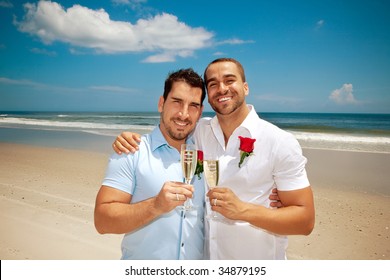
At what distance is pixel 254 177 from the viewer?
8.28 feet

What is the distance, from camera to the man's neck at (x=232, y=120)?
9.09 feet

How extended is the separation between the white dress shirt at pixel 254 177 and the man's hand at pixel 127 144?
0.60 meters

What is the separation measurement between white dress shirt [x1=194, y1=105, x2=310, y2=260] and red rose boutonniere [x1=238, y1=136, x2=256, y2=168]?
0.05 m

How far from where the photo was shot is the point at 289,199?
2.47 metres

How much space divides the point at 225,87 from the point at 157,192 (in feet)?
3.63

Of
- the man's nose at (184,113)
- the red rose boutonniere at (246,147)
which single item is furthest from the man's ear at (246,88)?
the man's nose at (184,113)

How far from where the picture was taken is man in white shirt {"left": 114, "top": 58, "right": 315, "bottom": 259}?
2291 millimetres

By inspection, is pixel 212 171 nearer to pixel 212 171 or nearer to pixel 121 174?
pixel 212 171

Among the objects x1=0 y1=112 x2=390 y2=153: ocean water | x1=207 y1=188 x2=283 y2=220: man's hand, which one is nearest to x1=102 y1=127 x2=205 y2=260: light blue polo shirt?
x1=207 y1=188 x2=283 y2=220: man's hand

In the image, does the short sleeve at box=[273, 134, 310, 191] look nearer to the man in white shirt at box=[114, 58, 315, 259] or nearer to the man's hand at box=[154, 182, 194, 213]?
the man in white shirt at box=[114, 58, 315, 259]

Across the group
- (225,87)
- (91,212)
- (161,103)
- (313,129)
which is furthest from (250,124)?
(313,129)

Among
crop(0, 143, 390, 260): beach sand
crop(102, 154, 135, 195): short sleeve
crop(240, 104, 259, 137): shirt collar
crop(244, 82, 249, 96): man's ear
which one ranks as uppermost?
crop(244, 82, 249, 96): man's ear

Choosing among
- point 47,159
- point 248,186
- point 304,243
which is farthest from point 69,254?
point 47,159
